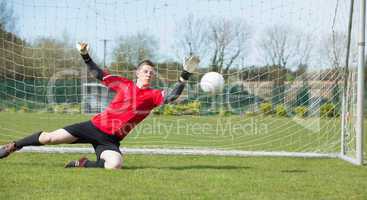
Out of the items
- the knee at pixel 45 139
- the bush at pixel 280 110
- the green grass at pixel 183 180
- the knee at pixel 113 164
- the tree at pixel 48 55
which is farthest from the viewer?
the bush at pixel 280 110

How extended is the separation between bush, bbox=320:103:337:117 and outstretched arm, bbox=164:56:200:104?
4.10 m

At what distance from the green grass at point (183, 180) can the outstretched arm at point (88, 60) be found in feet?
4.09

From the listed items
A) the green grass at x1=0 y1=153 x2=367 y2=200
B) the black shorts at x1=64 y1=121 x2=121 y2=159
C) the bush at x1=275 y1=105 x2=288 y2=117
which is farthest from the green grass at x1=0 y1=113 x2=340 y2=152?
the black shorts at x1=64 y1=121 x2=121 y2=159

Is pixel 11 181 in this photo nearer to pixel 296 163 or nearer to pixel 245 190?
pixel 245 190

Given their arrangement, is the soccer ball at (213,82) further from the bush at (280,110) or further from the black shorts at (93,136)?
the black shorts at (93,136)

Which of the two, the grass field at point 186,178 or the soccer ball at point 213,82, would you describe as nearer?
the grass field at point 186,178

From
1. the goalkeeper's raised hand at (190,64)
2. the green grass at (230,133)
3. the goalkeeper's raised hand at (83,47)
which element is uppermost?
the goalkeeper's raised hand at (83,47)

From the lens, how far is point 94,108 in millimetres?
18641

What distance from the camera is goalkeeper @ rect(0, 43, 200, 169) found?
6.95 m

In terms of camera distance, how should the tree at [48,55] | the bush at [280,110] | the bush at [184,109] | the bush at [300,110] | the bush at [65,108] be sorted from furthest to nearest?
the bush at [65,108] < the bush at [184,109] < the bush at [280,110] < the bush at [300,110] < the tree at [48,55]

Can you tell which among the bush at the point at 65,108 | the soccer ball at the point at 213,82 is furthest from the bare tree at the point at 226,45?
the bush at the point at 65,108

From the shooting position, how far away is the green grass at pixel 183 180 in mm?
5160

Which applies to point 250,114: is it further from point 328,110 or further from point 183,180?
point 183,180

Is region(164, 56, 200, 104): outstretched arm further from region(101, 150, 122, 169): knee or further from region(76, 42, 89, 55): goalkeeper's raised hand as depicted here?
region(76, 42, 89, 55): goalkeeper's raised hand
